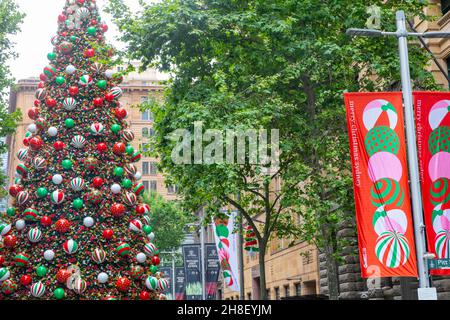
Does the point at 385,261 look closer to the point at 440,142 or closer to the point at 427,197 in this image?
the point at 427,197

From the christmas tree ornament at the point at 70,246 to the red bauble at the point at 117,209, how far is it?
1.36 m

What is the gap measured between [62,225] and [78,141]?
8.12 ft

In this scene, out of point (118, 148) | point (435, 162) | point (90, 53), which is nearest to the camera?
point (435, 162)

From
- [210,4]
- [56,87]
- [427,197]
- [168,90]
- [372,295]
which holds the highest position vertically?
[210,4]

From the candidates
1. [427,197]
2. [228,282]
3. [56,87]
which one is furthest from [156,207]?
[427,197]

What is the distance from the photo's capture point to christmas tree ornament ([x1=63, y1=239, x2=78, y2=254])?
1648 cm

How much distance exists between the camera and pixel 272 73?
2214 cm

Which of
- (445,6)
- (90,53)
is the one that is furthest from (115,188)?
(445,6)

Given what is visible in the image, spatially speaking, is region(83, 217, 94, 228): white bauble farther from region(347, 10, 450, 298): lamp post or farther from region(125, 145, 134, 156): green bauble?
region(347, 10, 450, 298): lamp post

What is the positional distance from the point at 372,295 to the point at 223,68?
11899mm

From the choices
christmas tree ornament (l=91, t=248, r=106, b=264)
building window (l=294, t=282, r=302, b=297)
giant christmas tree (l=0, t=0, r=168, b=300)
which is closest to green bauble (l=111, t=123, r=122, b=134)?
giant christmas tree (l=0, t=0, r=168, b=300)

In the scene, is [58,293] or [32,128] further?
[32,128]

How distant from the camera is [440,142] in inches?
535

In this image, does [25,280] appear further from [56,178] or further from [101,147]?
[101,147]
